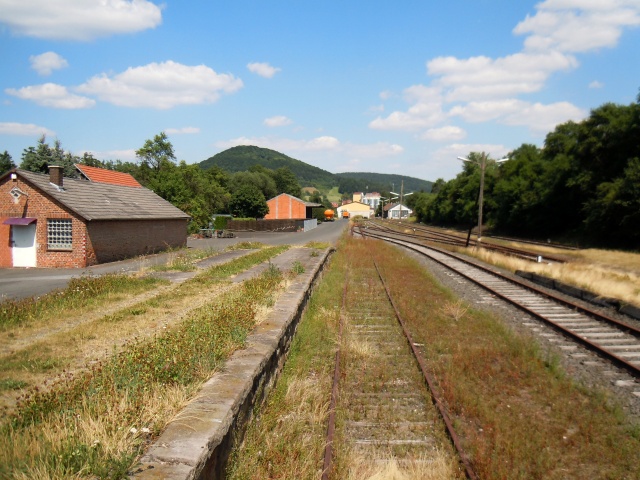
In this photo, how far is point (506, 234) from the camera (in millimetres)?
50844

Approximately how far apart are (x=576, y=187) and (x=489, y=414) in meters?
36.7

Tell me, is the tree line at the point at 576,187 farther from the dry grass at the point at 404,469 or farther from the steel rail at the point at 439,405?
the dry grass at the point at 404,469

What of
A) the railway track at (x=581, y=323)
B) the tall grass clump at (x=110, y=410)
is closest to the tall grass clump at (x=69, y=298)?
the tall grass clump at (x=110, y=410)

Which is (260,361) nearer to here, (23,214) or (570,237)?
(23,214)

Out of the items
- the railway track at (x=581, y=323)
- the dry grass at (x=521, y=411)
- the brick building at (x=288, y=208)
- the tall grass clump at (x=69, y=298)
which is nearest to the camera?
the dry grass at (x=521, y=411)

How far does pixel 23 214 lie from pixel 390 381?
19469mm

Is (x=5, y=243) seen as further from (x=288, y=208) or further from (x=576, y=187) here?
(x=288, y=208)

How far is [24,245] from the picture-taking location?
2078 centimetres

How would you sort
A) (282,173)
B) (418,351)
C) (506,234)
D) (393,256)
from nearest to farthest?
(418,351) < (393,256) < (506,234) < (282,173)

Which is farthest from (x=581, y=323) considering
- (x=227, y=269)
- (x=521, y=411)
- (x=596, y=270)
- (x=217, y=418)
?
(x=227, y=269)

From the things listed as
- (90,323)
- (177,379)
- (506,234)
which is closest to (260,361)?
(177,379)

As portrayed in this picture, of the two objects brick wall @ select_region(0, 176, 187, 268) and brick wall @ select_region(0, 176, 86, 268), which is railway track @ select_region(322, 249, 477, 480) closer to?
brick wall @ select_region(0, 176, 187, 268)

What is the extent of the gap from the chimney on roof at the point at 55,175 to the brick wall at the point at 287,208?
188 feet

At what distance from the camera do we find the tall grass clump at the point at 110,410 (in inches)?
132
